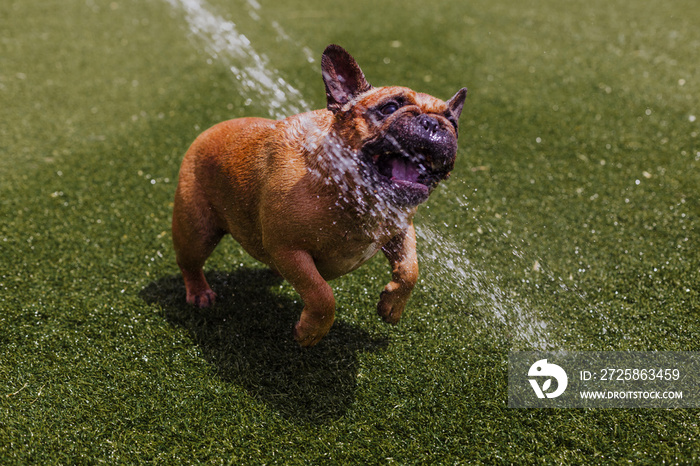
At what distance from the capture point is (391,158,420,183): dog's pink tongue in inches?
100

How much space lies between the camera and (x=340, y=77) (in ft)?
8.75

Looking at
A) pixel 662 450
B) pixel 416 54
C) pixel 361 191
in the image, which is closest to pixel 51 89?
pixel 416 54

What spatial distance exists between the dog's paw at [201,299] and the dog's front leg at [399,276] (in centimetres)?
134

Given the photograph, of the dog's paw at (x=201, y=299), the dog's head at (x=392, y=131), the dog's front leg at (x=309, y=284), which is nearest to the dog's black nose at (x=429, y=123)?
the dog's head at (x=392, y=131)

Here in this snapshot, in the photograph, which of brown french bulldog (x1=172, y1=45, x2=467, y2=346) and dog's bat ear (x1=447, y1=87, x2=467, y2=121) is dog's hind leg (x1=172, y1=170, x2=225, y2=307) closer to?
brown french bulldog (x1=172, y1=45, x2=467, y2=346)

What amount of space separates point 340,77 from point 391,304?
4.16 ft

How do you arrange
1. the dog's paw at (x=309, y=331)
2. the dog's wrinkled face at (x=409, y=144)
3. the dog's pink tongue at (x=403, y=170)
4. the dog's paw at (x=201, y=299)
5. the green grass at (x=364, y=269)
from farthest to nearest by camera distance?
the dog's paw at (x=201, y=299) → the green grass at (x=364, y=269) → the dog's paw at (x=309, y=331) → the dog's pink tongue at (x=403, y=170) → the dog's wrinkled face at (x=409, y=144)

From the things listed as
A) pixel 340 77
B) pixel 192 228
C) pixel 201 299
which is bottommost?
pixel 201 299

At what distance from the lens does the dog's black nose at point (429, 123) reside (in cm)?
244

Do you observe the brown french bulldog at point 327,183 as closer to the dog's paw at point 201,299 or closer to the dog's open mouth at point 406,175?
the dog's open mouth at point 406,175

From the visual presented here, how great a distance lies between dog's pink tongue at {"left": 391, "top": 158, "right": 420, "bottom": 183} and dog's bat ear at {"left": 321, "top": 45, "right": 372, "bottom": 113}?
378 millimetres

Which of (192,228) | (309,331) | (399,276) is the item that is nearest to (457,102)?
(399,276)

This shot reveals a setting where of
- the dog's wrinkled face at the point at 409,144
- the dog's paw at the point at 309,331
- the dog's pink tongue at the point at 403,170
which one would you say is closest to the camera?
the dog's wrinkled face at the point at 409,144

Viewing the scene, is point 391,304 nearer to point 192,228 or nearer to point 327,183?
point 327,183
